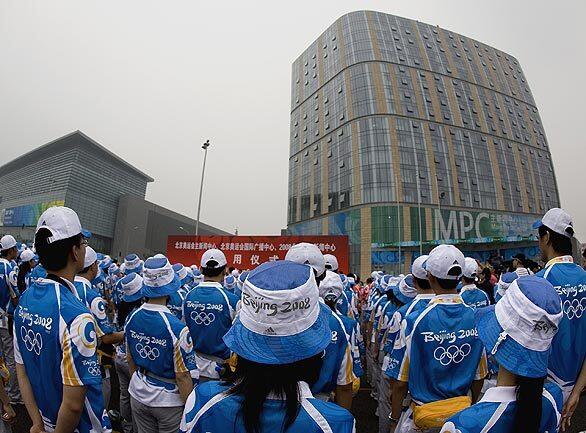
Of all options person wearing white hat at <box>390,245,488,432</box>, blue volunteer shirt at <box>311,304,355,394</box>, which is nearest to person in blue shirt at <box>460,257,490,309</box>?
person wearing white hat at <box>390,245,488,432</box>

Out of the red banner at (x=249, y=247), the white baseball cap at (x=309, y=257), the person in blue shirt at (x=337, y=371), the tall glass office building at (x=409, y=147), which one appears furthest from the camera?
the tall glass office building at (x=409, y=147)

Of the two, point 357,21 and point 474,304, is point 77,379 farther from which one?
point 357,21

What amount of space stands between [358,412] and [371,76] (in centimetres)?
5439

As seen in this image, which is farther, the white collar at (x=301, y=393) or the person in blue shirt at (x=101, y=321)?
the person in blue shirt at (x=101, y=321)

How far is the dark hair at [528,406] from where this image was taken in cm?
165

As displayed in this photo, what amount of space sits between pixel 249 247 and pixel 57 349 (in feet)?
63.1

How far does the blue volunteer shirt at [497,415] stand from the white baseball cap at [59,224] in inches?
96.0

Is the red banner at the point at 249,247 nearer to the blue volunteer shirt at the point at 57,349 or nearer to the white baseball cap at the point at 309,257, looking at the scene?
the white baseball cap at the point at 309,257

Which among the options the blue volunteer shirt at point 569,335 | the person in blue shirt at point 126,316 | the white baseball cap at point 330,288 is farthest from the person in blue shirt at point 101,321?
the blue volunteer shirt at point 569,335

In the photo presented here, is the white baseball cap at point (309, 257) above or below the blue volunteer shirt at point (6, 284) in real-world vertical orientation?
above

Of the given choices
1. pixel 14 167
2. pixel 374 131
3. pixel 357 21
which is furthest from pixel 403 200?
pixel 14 167

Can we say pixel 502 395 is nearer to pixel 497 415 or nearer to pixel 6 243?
pixel 497 415

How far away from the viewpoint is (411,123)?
52562 mm

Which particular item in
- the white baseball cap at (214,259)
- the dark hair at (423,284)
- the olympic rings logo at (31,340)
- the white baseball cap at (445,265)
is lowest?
the olympic rings logo at (31,340)
